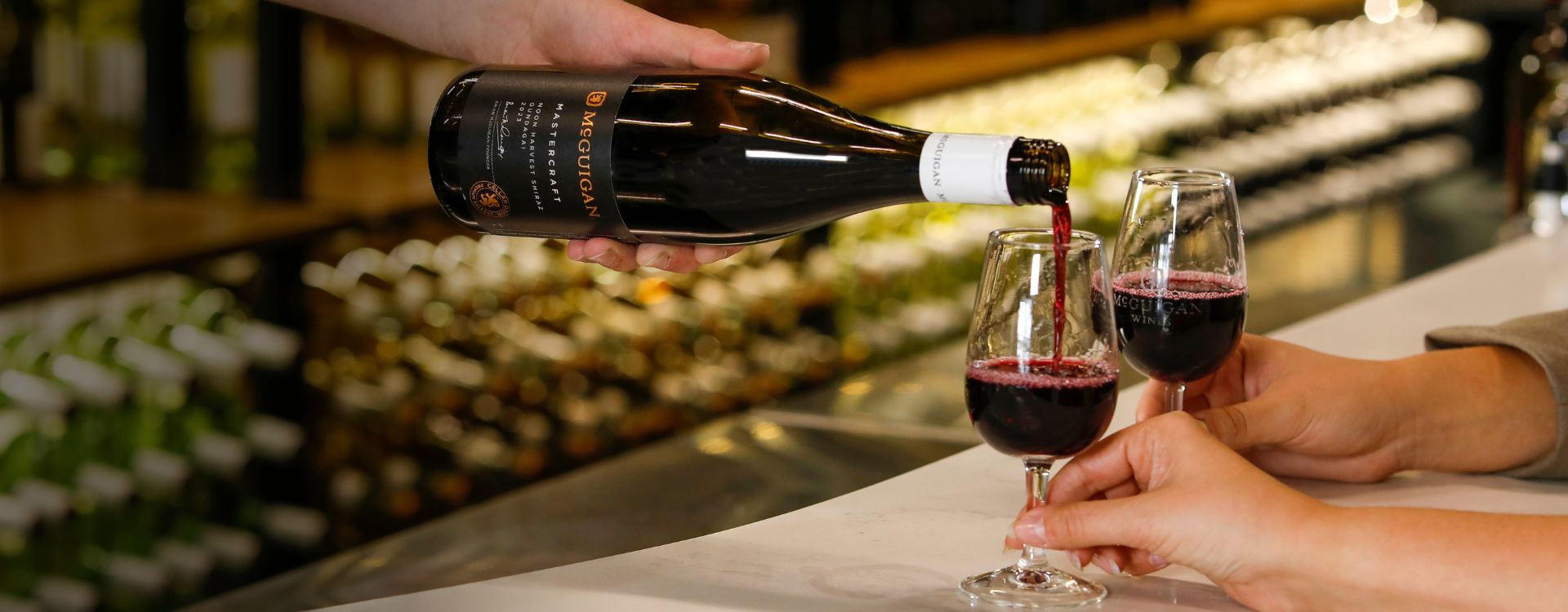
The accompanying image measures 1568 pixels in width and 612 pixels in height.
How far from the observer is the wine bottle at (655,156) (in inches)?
42.4

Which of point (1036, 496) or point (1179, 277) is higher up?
point (1179, 277)

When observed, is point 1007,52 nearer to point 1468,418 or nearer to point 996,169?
point 1468,418

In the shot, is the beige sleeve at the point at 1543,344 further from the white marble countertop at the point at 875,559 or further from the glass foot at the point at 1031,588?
the glass foot at the point at 1031,588

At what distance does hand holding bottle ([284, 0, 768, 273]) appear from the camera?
1160 millimetres

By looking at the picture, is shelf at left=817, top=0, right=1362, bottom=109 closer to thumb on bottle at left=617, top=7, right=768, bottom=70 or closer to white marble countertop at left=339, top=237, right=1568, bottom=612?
thumb on bottle at left=617, top=7, right=768, bottom=70

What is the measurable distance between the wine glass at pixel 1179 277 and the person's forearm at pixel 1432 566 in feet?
0.75

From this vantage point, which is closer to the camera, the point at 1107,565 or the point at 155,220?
the point at 1107,565

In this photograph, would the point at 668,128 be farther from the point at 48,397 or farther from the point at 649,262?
the point at 48,397

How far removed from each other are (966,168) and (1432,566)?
371 mm

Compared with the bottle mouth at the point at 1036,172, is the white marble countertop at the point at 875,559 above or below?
below

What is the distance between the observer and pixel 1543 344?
117 centimetres

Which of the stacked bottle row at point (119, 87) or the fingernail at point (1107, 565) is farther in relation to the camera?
the stacked bottle row at point (119, 87)

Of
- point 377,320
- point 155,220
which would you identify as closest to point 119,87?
point 155,220

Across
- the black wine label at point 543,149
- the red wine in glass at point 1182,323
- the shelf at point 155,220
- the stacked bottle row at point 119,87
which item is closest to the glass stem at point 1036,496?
the red wine in glass at point 1182,323
